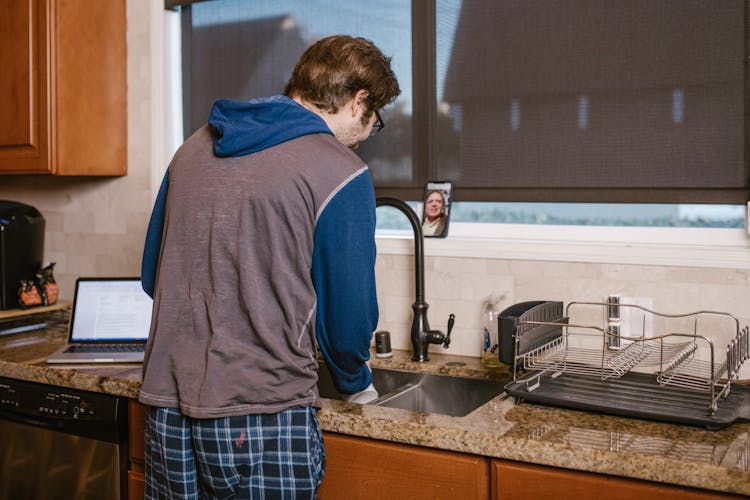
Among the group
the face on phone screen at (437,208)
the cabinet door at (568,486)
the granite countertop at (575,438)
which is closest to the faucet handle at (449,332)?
the face on phone screen at (437,208)

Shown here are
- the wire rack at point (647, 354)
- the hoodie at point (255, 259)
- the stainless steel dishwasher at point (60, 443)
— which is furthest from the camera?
the stainless steel dishwasher at point (60, 443)

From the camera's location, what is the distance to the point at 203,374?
4.75 feet

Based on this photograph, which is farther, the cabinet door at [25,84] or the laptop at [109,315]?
the cabinet door at [25,84]

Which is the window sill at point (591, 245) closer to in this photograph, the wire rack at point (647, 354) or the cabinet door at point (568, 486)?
the wire rack at point (647, 354)

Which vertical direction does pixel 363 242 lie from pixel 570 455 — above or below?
above

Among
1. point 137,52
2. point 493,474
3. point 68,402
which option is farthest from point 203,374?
point 137,52

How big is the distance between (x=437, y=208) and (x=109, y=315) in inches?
42.1

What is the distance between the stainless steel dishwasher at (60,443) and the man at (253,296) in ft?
1.61

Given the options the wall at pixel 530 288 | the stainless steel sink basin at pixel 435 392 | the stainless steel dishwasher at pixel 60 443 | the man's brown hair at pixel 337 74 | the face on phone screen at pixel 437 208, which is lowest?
the stainless steel dishwasher at pixel 60 443

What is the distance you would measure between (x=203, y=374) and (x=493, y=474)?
0.60 metres

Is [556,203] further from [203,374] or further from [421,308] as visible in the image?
[203,374]

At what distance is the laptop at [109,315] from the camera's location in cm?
236

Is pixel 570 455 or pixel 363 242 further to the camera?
pixel 363 242

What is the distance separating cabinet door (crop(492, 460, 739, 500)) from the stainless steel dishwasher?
3.42ft
